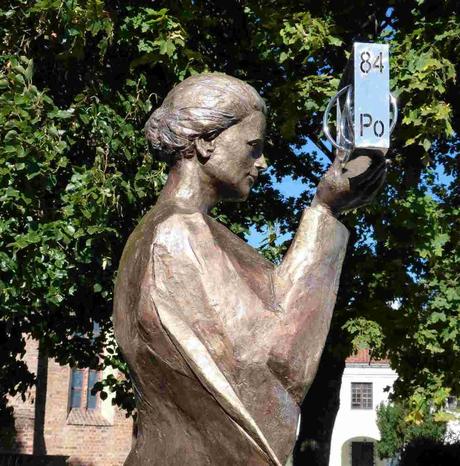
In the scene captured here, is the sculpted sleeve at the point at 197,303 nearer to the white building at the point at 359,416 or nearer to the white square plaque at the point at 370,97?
the white square plaque at the point at 370,97

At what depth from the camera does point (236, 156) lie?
241 cm

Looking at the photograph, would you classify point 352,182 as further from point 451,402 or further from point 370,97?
point 451,402

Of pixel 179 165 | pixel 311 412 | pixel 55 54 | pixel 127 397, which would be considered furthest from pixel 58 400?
pixel 179 165

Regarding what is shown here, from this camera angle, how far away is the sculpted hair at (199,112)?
2.38 meters

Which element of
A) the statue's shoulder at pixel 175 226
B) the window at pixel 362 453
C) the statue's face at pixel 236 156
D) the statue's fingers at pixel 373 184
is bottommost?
the window at pixel 362 453

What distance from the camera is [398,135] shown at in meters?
9.62

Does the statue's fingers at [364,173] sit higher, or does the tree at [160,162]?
the tree at [160,162]

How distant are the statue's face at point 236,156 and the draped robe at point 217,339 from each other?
0.18m

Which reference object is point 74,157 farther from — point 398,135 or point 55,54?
point 398,135

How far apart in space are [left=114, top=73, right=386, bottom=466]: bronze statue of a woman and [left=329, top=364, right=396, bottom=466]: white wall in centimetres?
3961

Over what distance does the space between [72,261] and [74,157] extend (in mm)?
1427

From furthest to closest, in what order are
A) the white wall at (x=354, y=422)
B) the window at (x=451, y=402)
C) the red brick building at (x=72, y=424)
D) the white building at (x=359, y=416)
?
the white building at (x=359, y=416)
the white wall at (x=354, y=422)
the red brick building at (x=72, y=424)
the window at (x=451, y=402)

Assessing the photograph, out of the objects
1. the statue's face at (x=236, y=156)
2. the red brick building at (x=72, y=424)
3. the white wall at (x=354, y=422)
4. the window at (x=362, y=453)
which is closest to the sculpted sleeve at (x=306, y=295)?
the statue's face at (x=236, y=156)

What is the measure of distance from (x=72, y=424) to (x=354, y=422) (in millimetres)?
20666
